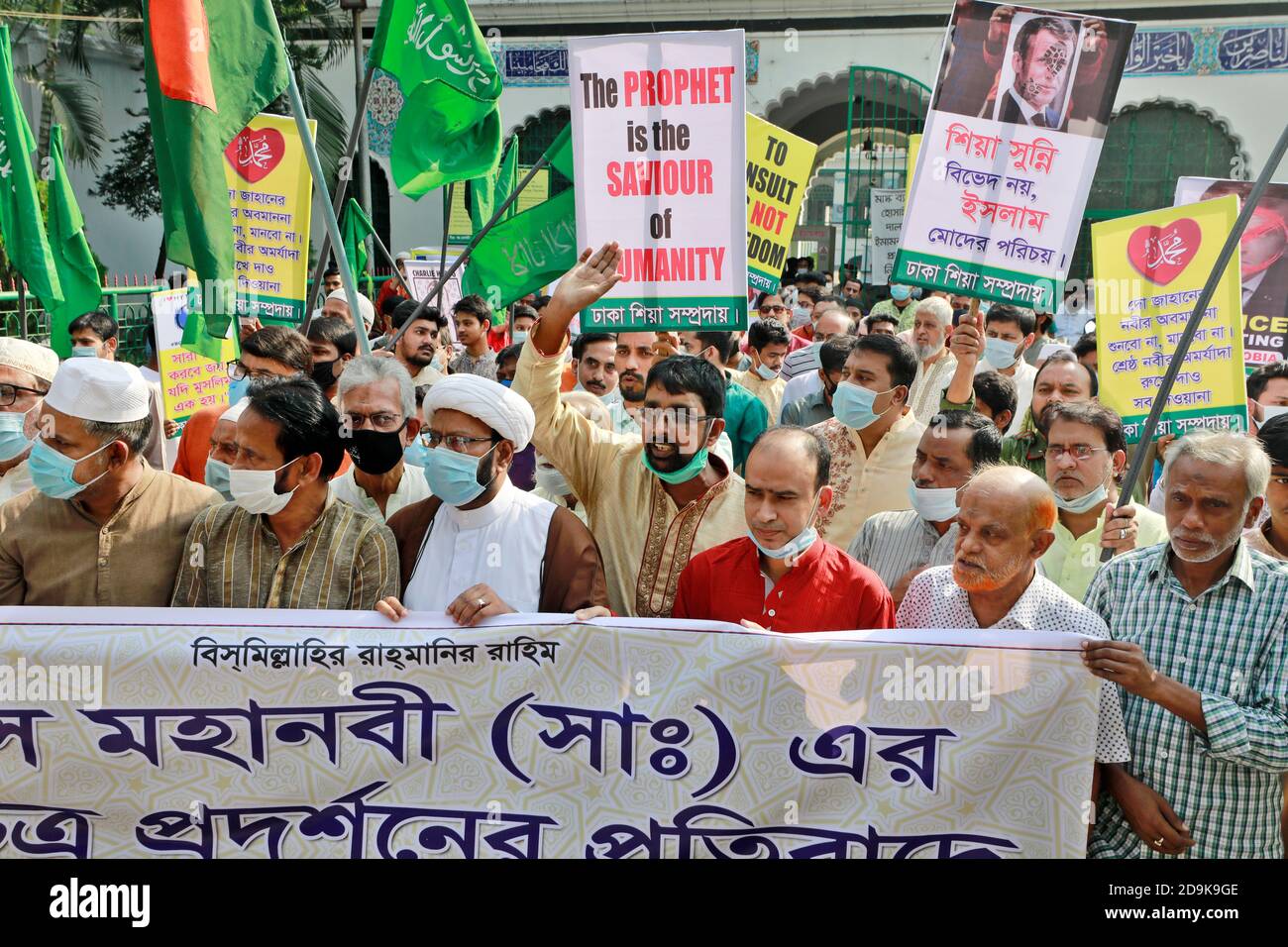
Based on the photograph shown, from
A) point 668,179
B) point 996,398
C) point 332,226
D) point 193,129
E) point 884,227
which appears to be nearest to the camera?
point 668,179

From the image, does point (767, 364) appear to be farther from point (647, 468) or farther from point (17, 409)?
point (17, 409)

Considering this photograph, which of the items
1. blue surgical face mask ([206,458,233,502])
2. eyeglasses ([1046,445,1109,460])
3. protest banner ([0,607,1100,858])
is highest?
eyeglasses ([1046,445,1109,460])

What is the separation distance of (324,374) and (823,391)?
6.98 feet

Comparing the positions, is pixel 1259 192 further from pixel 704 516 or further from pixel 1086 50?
pixel 704 516

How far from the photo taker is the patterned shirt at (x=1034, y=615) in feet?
8.52

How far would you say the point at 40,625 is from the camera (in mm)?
2654

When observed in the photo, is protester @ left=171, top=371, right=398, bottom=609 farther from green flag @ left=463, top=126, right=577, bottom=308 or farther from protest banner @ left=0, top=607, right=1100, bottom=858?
green flag @ left=463, top=126, right=577, bottom=308

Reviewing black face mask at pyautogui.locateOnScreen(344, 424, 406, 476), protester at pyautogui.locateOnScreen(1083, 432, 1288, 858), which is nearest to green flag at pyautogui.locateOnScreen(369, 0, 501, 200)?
black face mask at pyautogui.locateOnScreen(344, 424, 406, 476)

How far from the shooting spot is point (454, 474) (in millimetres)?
2975

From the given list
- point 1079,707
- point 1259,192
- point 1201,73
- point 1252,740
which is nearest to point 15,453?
point 1079,707

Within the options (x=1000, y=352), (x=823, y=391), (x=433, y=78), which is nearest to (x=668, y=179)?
(x=433, y=78)

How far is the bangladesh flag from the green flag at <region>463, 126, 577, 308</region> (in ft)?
3.29

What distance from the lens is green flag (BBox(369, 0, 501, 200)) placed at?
490 cm

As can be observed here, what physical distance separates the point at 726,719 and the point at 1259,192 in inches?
96.3
